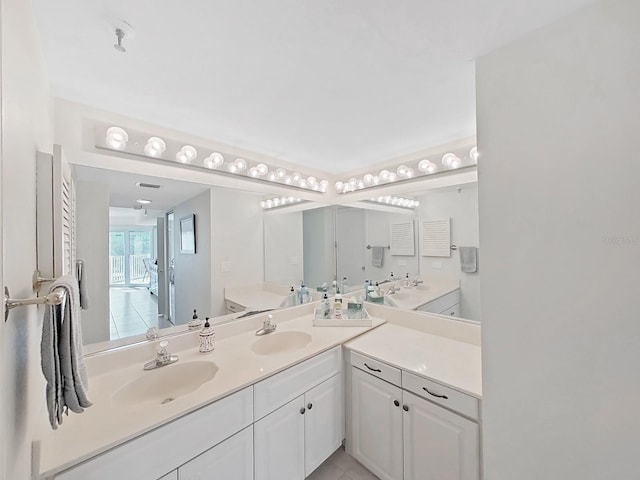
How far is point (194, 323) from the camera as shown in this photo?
1648 mm

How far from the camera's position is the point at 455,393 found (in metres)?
1.22

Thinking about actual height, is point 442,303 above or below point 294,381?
above

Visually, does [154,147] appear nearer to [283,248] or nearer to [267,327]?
[283,248]

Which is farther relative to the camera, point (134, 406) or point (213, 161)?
point (213, 161)

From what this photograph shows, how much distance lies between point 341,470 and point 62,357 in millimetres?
1712

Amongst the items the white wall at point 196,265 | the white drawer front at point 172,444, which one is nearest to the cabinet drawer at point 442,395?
the white drawer front at point 172,444

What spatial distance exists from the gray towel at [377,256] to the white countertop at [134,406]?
0.80 m

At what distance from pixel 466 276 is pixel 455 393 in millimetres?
805

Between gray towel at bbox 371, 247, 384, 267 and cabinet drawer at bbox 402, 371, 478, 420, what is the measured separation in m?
1.09

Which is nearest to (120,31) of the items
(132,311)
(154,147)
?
(154,147)

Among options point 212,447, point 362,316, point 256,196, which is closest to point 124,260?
point 256,196

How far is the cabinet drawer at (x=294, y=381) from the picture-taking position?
1.26 m

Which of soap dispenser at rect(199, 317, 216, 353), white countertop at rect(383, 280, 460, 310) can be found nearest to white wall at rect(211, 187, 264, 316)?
soap dispenser at rect(199, 317, 216, 353)

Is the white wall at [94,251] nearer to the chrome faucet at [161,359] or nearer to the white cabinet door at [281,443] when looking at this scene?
the chrome faucet at [161,359]
